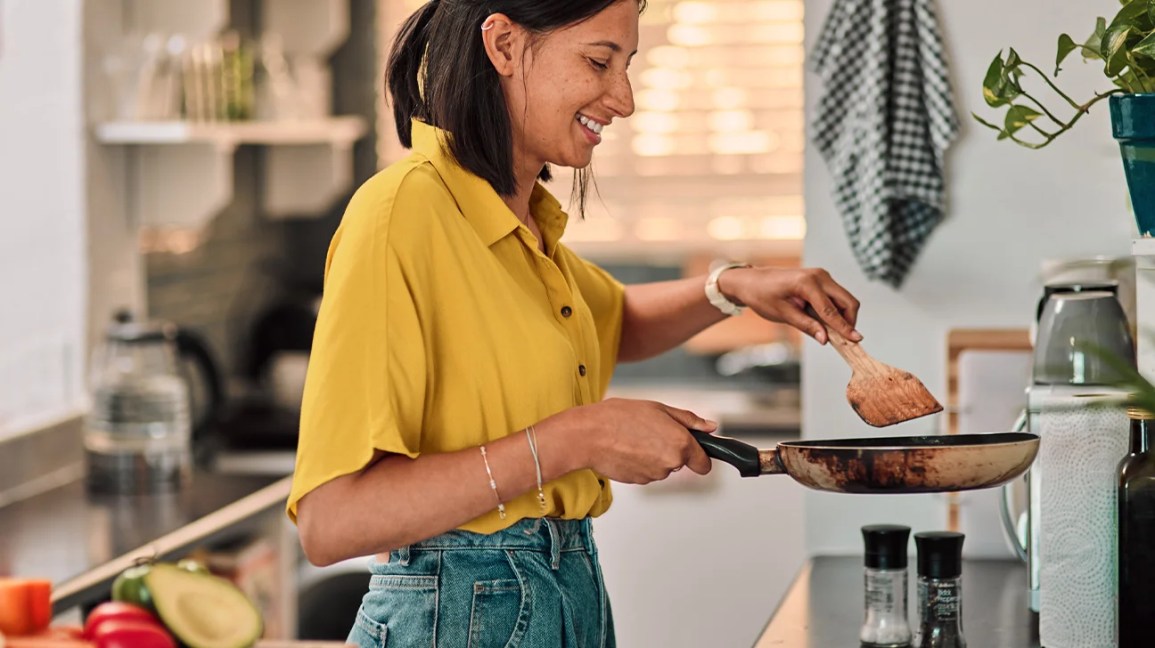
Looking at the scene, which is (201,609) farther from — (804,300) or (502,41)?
(804,300)

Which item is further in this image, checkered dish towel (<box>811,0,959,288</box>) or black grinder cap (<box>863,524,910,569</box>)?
checkered dish towel (<box>811,0,959,288</box>)

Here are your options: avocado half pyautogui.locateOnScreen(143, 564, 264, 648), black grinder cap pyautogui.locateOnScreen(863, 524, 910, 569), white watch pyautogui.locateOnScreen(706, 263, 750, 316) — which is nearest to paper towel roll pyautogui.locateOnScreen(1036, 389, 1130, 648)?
black grinder cap pyautogui.locateOnScreen(863, 524, 910, 569)

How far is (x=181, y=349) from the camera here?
3205 mm

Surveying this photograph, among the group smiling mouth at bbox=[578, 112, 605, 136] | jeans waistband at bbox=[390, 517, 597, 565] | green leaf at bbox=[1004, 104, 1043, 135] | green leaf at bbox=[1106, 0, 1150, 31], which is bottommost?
jeans waistband at bbox=[390, 517, 597, 565]

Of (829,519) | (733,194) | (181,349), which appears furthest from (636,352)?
(733,194)

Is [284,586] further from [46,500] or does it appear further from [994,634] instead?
[994,634]

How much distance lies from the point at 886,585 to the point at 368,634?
0.55 m

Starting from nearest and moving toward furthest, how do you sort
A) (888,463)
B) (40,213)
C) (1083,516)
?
(888,463) → (1083,516) → (40,213)

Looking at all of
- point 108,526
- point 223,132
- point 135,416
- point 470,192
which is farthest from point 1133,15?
point 223,132

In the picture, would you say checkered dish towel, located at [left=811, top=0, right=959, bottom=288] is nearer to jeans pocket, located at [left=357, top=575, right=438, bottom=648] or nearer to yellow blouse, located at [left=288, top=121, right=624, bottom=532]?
yellow blouse, located at [left=288, top=121, right=624, bottom=532]

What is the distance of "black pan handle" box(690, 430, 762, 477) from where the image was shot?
140 centimetres

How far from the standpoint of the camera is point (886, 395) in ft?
5.12

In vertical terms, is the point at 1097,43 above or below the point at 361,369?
above

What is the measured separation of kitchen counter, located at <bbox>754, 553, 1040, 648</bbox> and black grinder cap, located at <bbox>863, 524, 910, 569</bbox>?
0.12 metres
